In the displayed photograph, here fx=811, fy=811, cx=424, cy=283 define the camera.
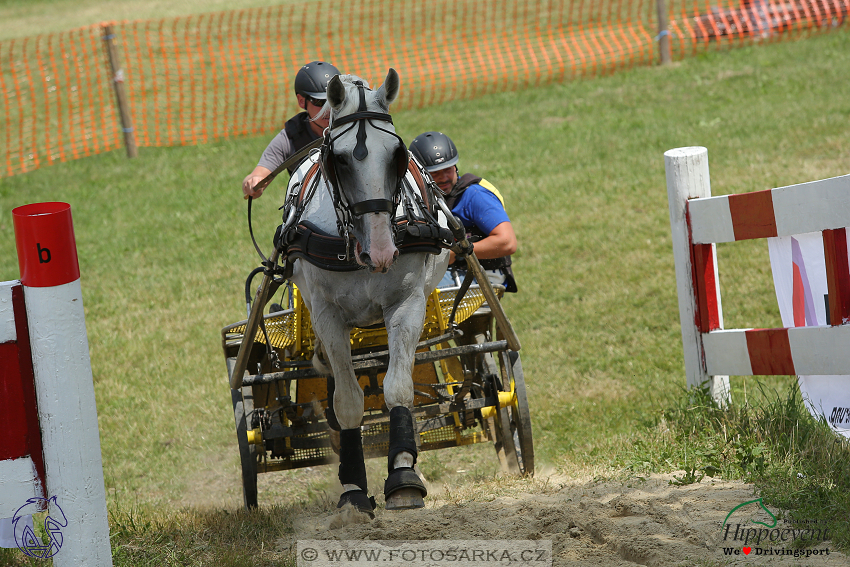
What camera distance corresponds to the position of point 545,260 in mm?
7641

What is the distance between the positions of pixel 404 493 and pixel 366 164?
1.25 metres

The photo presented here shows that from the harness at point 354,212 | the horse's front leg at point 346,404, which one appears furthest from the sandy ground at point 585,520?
the harness at point 354,212

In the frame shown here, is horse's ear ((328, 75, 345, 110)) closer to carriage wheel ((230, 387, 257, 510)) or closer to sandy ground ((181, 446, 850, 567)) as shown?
sandy ground ((181, 446, 850, 567))

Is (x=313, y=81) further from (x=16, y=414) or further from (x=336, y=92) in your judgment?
(x=16, y=414)

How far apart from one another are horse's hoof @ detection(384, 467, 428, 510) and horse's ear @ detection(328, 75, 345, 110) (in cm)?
144

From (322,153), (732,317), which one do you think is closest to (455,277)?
(322,153)

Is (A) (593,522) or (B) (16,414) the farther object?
(A) (593,522)

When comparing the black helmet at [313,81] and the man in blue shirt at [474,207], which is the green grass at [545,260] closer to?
the man in blue shirt at [474,207]

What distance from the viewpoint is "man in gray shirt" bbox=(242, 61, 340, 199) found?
423cm

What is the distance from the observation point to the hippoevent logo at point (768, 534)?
2.87m

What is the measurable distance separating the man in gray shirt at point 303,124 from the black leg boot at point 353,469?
4.63 feet

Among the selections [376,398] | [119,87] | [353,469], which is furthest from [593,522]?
[119,87]

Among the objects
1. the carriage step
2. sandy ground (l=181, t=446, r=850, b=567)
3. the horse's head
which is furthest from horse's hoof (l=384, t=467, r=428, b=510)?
the horse's head

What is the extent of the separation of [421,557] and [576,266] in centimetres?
472
